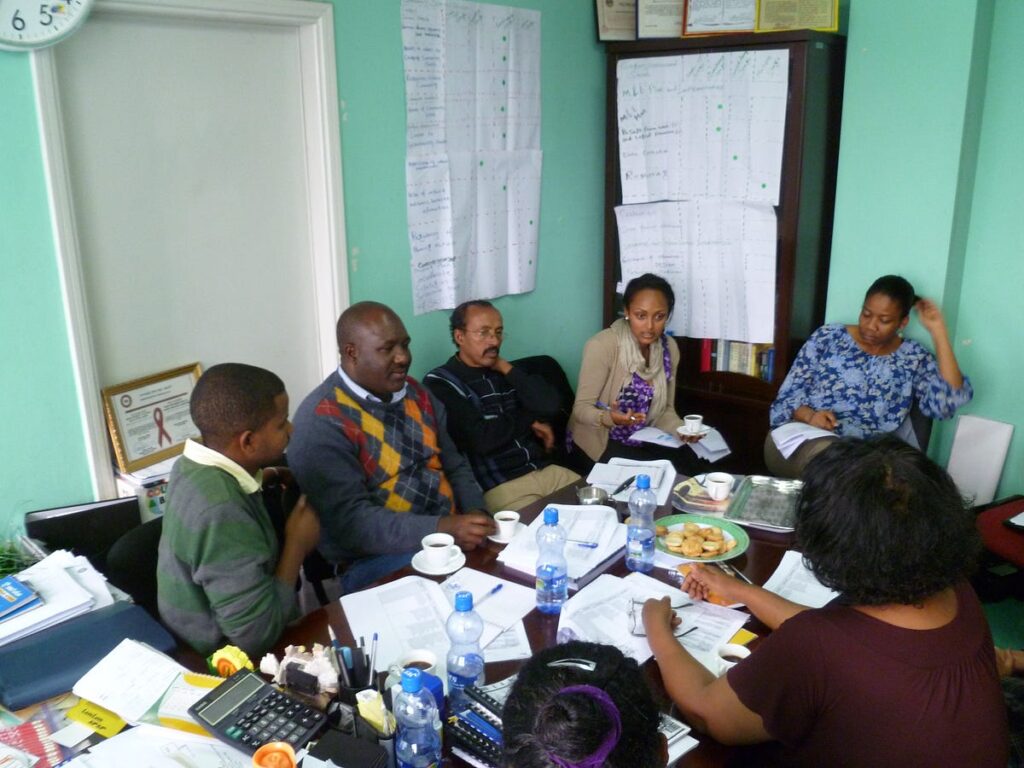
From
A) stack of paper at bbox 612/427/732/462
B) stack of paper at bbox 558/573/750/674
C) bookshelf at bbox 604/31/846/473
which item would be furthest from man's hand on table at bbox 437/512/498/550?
bookshelf at bbox 604/31/846/473

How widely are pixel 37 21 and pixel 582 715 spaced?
7.18 feet

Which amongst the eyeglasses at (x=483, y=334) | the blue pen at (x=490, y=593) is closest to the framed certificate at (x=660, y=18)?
the eyeglasses at (x=483, y=334)

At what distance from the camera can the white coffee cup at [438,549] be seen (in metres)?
2.00

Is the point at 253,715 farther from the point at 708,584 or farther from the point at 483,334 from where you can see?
the point at 483,334

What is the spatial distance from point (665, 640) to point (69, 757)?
104 centimetres

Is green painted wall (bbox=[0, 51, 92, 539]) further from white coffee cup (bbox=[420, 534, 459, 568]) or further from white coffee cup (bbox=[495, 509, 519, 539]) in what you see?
white coffee cup (bbox=[495, 509, 519, 539])

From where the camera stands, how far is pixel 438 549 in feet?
6.54

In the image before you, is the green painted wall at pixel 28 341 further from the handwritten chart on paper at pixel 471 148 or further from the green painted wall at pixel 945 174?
the green painted wall at pixel 945 174

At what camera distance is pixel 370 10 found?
2.98 meters

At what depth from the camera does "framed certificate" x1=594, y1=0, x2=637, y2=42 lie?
3.80m

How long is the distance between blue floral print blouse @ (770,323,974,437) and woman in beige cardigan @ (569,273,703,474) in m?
0.51

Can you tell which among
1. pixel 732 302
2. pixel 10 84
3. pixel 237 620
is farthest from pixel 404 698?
pixel 732 302

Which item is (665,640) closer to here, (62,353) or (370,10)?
(62,353)

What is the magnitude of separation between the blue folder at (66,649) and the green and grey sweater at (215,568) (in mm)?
66
